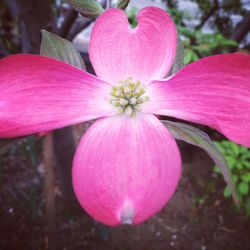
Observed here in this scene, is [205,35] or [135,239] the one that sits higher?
[205,35]

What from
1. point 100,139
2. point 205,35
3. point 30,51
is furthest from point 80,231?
point 100,139

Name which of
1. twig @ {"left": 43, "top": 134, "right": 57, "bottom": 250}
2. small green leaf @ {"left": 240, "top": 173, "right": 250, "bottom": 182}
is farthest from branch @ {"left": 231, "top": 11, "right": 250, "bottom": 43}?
twig @ {"left": 43, "top": 134, "right": 57, "bottom": 250}

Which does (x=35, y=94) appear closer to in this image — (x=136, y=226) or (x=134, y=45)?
(x=134, y=45)

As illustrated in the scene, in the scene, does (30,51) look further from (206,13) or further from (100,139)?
(206,13)

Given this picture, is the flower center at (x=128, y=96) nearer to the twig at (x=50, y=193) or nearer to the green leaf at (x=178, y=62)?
the green leaf at (x=178, y=62)

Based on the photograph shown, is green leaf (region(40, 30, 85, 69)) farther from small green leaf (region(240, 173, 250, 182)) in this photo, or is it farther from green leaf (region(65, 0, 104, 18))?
small green leaf (region(240, 173, 250, 182))

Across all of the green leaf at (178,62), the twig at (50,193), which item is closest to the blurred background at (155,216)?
the twig at (50,193)

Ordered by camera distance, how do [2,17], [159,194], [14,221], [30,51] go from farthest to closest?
[2,17] < [14,221] < [30,51] < [159,194]
